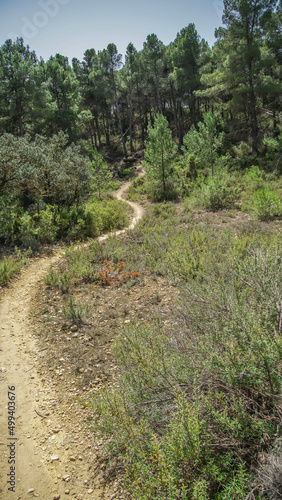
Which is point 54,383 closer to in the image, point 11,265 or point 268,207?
point 11,265

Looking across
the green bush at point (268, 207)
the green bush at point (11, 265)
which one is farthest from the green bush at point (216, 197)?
the green bush at point (11, 265)

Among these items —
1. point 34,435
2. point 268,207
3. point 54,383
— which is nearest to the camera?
point 34,435

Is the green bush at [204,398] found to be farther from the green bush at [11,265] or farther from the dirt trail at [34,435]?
the green bush at [11,265]

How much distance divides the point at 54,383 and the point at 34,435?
877 mm

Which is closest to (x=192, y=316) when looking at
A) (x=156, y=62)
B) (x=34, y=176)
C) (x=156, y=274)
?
(x=156, y=274)

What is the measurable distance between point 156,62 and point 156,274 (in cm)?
3295

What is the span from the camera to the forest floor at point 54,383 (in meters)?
2.97

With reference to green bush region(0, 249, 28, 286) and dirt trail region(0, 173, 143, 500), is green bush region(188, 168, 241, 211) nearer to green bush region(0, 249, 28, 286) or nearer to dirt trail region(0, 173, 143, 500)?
green bush region(0, 249, 28, 286)

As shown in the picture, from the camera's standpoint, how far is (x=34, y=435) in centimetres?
349

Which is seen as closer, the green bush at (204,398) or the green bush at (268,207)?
the green bush at (204,398)

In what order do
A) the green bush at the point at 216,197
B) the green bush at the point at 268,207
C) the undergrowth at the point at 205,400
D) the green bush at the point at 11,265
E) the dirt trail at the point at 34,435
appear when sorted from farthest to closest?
the green bush at the point at 216,197 → the green bush at the point at 268,207 → the green bush at the point at 11,265 → the dirt trail at the point at 34,435 → the undergrowth at the point at 205,400

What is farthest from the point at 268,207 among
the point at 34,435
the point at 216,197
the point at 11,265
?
the point at 34,435

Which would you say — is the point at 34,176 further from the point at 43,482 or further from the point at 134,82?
the point at 134,82

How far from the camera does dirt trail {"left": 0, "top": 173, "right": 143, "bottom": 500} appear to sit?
290 cm
